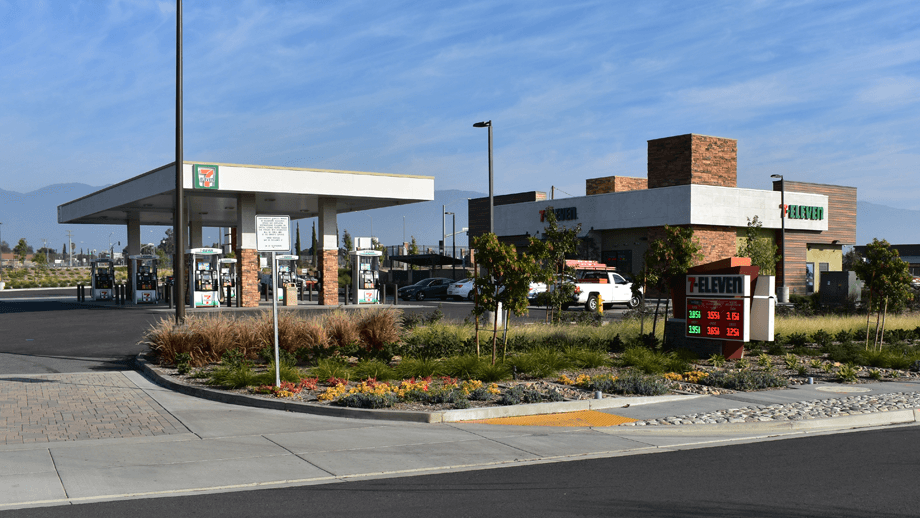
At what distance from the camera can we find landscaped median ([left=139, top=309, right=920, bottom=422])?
11086 mm

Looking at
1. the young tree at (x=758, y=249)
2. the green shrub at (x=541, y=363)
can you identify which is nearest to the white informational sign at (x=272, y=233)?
the green shrub at (x=541, y=363)

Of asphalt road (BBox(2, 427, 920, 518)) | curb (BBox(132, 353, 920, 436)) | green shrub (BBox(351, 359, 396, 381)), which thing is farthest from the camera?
green shrub (BBox(351, 359, 396, 381))

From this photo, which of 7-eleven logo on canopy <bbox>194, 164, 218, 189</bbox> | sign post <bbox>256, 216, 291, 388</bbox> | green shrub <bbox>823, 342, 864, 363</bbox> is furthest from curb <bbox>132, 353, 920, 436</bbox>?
7-eleven logo on canopy <bbox>194, 164, 218, 189</bbox>

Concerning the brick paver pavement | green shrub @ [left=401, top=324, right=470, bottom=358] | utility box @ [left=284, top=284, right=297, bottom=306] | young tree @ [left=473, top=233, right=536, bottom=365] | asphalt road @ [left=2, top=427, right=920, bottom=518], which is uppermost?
young tree @ [left=473, top=233, right=536, bottom=365]

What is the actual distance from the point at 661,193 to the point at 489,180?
19193mm

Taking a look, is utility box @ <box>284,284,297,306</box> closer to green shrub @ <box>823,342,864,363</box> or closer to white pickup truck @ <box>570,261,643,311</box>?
white pickup truck @ <box>570,261,643,311</box>

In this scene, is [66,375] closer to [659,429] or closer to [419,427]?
[419,427]

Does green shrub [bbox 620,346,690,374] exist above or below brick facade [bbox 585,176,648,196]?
below

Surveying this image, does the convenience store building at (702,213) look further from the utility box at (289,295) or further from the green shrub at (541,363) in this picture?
the green shrub at (541,363)

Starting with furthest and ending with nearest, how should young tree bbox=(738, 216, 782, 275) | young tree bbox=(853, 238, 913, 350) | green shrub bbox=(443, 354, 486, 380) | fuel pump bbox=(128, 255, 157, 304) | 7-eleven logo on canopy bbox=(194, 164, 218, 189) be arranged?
young tree bbox=(738, 216, 782, 275), fuel pump bbox=(128, 255, 157, 304), 7-eleven logo on canopy bbox=(194, 164, 218, 189), young tree bbox=(853, 238, 913, 350), green shrub bbox=(443, 354, 486, 380)

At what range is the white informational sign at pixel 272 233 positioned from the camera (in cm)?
1188

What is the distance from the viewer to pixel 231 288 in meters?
35.1

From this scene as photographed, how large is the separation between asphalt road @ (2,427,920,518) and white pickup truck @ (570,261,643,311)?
24.0 m

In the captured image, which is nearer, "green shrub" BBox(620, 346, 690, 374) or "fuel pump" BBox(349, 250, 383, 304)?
"green shrub" BBox(620, 346, 690, 374)
